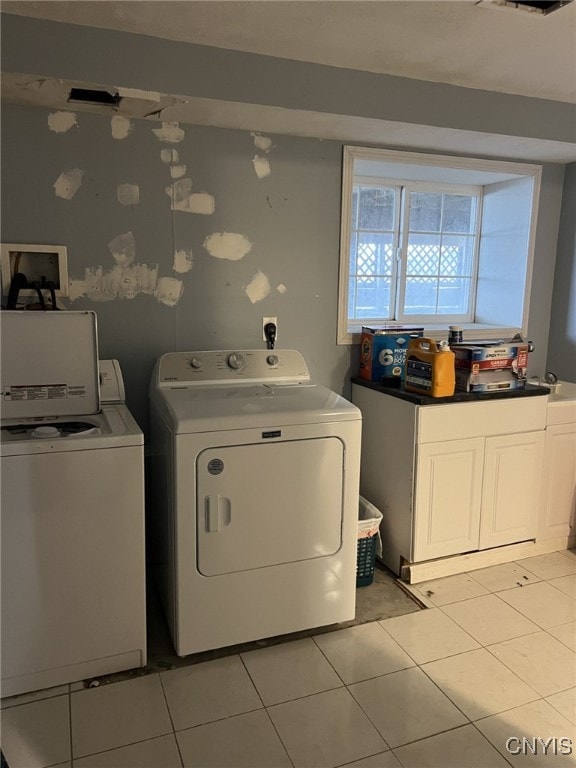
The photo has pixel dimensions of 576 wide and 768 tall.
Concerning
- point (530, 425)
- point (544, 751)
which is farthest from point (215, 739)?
point (530, 425)

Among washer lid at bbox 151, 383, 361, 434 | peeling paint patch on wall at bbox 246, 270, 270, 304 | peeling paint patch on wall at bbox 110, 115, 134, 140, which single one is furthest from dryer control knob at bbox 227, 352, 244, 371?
peeling paint patch on wall at bbox 110, 115, 134, 140

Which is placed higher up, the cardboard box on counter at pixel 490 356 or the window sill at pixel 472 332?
the window sill at pixel 472 332

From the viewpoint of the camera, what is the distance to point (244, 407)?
2.16m

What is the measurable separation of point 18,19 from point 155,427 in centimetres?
149

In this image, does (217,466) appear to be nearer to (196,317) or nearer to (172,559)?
(172,559)

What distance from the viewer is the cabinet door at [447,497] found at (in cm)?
263

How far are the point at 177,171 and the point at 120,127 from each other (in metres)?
0.28

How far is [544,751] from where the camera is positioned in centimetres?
176

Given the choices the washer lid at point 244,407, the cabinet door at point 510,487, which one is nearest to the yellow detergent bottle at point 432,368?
the cabinet door at point 510,487

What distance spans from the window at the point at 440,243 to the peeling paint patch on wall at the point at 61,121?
4.48 feet

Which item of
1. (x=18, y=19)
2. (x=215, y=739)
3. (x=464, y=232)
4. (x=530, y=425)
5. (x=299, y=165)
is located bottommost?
(x=215, y=739)

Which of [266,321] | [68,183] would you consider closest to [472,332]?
[266,321]

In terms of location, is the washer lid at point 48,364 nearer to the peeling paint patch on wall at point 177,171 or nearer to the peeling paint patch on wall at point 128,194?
the peeling paint patch on wall at point 128,194

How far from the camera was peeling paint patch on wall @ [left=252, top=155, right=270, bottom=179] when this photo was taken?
8.85ft
